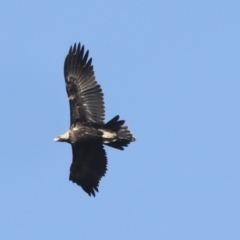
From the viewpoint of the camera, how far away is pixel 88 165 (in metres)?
21.1

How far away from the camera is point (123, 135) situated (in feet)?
65.6

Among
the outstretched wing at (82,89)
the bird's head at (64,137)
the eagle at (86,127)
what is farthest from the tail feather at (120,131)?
the bird's head at (64,137)

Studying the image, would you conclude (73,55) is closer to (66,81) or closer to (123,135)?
(66,81)

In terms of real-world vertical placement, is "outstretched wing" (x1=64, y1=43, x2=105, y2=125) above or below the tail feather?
above

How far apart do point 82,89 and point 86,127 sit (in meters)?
1.06

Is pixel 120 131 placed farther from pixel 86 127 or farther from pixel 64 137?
pixel 64 137

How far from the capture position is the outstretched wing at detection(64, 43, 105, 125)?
20531 mm

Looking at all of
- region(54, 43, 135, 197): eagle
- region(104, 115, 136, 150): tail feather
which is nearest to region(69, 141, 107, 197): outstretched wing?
region(54, 43, 135, 197): eagle

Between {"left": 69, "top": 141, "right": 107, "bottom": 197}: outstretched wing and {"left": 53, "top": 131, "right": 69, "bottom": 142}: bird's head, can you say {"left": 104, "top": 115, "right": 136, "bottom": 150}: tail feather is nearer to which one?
{"left": 69, "top": 141, "right": 107, "bottom": 197}: outstretched wing

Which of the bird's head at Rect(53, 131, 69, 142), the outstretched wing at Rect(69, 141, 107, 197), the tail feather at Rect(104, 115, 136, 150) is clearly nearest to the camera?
the tail feather at Rect(104, 115, 136, 150)

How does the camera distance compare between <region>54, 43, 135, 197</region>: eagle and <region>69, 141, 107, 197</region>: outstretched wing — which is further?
<region>69, 141, 107, 197</region>: outstretched wing

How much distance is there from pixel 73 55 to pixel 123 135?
8.82 feet

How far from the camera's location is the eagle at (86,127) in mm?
20094

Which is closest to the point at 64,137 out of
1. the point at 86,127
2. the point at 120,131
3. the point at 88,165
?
the point at 86,127
